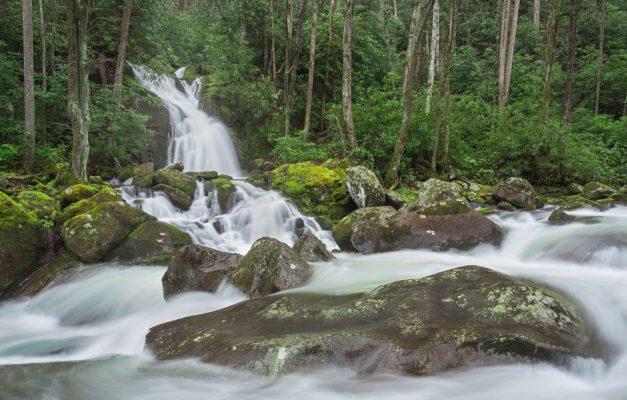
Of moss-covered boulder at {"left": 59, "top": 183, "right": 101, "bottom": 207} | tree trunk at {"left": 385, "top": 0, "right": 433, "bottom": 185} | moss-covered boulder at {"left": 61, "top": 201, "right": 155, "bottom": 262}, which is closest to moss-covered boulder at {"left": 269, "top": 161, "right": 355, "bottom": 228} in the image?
tree trunk at {"left": 385, "top": 0, "right": 433, "bottom": 185}

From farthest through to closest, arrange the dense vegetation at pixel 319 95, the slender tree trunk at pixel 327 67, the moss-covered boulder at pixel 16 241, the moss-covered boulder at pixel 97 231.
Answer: the slender tree trunk at pixel 327 67
the dense vegetation at pixel 319 95
the moss-covered boulder at pixel 97 231
the moss-covered boulder at pixel 16 241

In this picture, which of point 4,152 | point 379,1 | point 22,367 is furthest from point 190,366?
point 379,1

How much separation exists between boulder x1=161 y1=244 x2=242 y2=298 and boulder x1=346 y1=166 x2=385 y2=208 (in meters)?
4.99

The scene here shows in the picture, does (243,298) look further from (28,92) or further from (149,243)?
(28,92)

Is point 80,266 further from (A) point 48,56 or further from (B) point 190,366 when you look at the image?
(A) point 48,56

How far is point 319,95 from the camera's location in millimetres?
20812

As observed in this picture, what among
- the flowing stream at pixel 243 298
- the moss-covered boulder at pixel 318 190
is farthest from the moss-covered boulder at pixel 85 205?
the moss-covered boulder at pixel 318 190

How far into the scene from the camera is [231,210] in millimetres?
11328

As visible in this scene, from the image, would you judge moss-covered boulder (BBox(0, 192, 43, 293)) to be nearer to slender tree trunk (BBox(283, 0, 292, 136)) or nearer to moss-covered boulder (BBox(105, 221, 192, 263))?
moss-covered boulder (BBox(105, 221, 192, 263))

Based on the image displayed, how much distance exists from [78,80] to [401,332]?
384 inches

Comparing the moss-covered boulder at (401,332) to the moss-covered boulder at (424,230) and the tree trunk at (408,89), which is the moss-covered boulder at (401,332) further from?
the tree trunk at (408,89)

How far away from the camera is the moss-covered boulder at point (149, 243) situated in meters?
8.13

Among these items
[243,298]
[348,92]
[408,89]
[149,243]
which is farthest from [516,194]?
[149,243]

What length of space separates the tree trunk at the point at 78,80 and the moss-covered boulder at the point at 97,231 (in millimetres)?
2729
